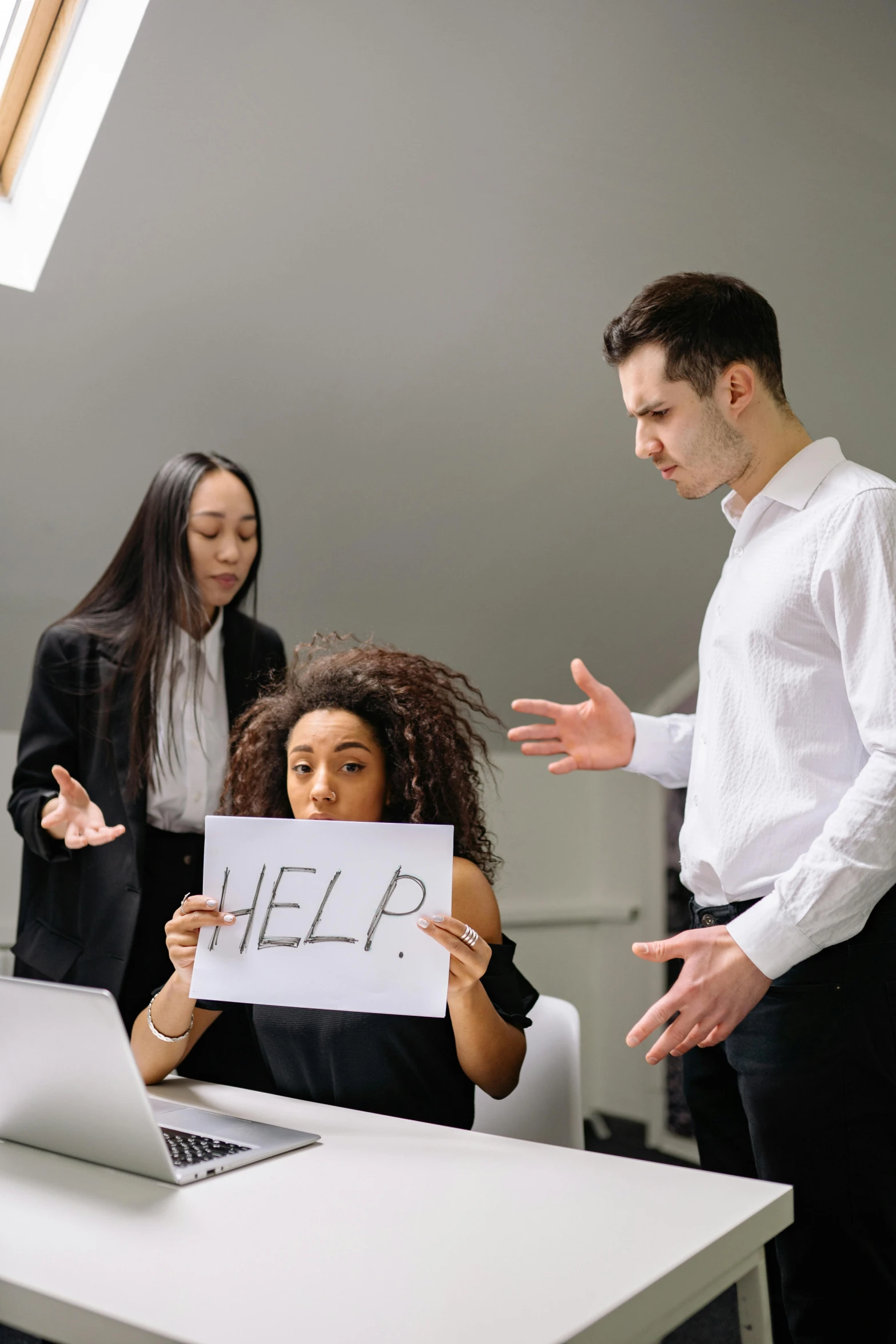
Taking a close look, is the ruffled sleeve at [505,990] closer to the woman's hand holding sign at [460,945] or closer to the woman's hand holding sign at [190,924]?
the woman's hand holding sign at [460,945]

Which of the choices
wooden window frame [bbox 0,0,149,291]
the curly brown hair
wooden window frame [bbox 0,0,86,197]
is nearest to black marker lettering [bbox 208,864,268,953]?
the curly brown hair

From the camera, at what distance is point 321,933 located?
121cm

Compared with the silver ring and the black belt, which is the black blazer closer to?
the silver ring

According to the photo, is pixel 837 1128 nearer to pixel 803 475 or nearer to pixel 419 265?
pixel 803 475

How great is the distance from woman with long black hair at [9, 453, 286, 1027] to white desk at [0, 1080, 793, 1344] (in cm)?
83

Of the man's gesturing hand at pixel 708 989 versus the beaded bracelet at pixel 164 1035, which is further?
the beaded bracelet at pixel 164 1035

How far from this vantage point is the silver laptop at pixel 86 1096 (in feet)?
3.09

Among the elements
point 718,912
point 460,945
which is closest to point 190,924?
point 460,945

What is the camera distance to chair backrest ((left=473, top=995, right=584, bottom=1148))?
1.49m

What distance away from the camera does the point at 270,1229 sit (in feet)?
2.89

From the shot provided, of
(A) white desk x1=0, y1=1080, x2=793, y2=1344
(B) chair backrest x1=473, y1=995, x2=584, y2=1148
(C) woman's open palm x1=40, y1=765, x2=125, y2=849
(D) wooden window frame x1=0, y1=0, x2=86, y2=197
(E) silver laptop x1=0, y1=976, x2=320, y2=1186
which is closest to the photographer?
(A) white desk x1=0, y1=1080, x2=793, y2=1344

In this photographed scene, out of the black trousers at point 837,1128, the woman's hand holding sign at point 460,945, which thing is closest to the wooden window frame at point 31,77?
the woman's hand holding sign at point 460,945

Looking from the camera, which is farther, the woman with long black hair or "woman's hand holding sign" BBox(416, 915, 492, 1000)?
the woman with long black hair

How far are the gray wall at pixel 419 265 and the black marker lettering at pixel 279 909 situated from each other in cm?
138
